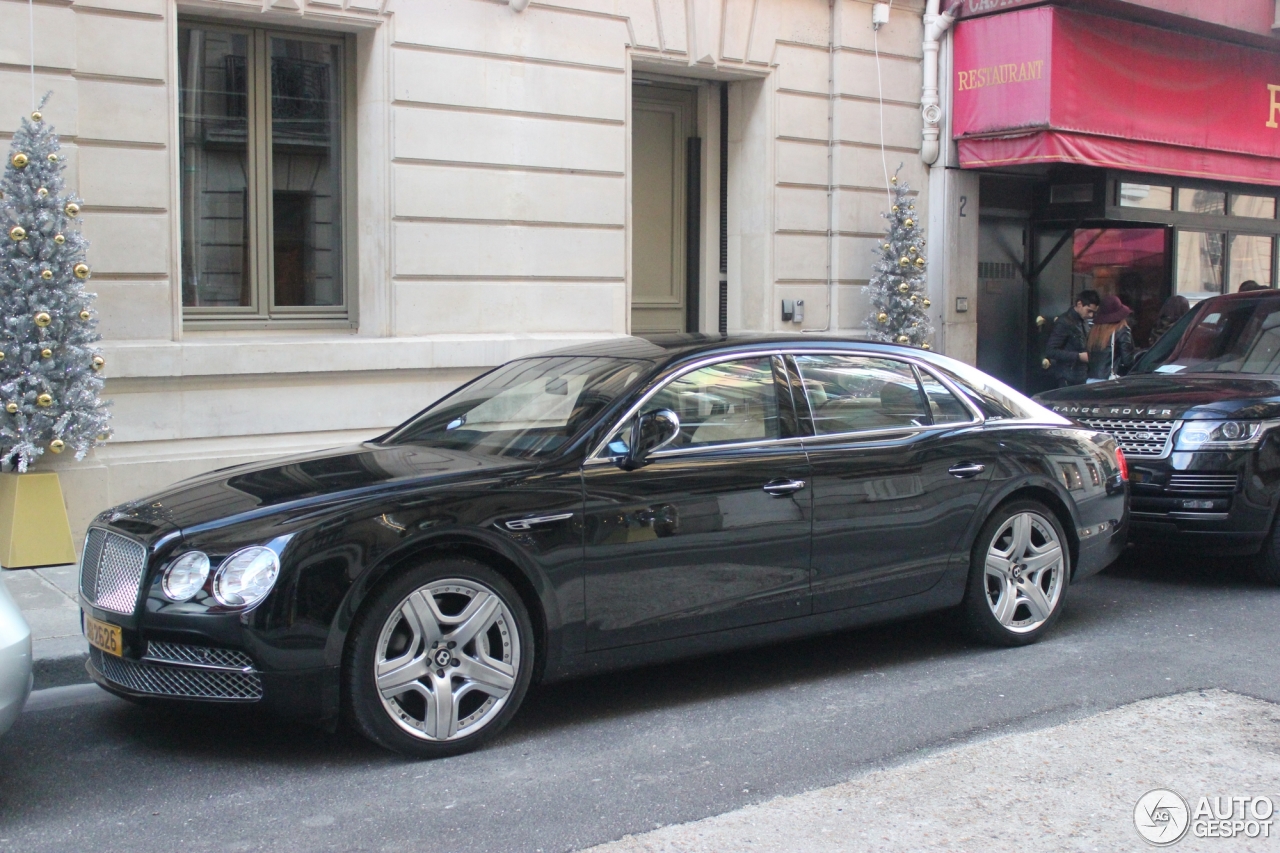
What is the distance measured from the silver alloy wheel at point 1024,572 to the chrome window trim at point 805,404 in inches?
23.7

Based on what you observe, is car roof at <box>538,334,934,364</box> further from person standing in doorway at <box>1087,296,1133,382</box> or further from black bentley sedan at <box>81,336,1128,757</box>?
person standing in doorway at <box>1087,296,1133,382</box>

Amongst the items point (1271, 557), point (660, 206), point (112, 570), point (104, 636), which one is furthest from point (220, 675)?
point (660, 206)

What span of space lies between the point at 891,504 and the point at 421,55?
6.47 meters

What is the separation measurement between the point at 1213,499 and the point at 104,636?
20.8 ft

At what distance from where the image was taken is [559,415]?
562 centimetres

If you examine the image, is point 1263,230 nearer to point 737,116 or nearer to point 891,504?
point 737,116

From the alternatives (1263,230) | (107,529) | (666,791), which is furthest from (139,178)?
(1263,230)

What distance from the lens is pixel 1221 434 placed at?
26.2ft

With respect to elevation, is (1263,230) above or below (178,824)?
above

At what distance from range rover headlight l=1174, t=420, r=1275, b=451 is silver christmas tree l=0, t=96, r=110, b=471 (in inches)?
273

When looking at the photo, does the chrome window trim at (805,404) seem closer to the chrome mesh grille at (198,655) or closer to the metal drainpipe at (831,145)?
the chrome mesh grille at (198,655)

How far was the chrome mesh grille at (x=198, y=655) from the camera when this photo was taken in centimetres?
457

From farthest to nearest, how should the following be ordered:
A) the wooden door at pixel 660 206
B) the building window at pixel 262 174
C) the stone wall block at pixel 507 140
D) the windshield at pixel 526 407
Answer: the wooden door at pixel 660 206, the stone wall block at pixel 507 140, the building window at pixel 262 174, the windshield at pixel 526 407

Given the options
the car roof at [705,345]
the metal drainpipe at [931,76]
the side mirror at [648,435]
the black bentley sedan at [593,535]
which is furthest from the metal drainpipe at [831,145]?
the side mirror at [648,435]
